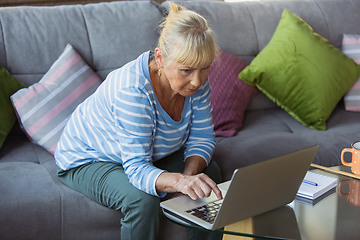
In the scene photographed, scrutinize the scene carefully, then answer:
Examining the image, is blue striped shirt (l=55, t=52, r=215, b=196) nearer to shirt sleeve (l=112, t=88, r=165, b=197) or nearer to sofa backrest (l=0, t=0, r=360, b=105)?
shirt sleeve (l=112, t=88, r=165, b=197)

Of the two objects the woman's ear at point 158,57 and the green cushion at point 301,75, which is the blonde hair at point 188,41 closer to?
the woman's ear at point 158,57

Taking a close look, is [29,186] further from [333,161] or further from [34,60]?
[333,161]

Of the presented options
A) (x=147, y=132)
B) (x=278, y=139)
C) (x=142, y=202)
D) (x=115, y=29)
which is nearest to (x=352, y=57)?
(x=278, y=139)

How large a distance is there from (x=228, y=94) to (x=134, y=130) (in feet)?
2.85

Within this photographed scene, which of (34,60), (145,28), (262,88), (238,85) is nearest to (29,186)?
(34,60)

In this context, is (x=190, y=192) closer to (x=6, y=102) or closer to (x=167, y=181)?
(x=167, y=181)

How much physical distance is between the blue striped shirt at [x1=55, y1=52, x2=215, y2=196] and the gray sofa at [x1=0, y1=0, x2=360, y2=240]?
0.56ft

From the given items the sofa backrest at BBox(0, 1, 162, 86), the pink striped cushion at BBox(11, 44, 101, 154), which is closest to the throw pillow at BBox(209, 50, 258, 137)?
the sofa backrest at BBox(0, 1, 162, 86)

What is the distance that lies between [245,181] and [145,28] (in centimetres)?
136

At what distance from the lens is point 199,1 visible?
2244 millimetres

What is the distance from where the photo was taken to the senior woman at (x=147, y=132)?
121cm

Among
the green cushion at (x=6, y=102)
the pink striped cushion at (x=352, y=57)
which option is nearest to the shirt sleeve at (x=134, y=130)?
the green cushion at (x=6, y=102)

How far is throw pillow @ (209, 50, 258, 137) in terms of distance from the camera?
1.97 metres

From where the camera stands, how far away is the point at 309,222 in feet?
3.25
